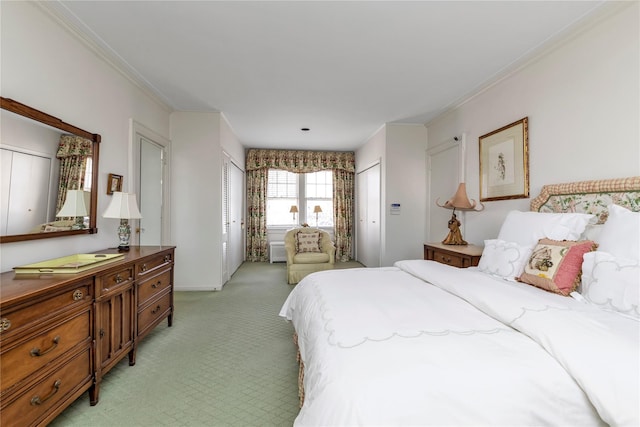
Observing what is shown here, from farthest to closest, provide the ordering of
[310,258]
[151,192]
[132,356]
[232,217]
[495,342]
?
1. [232,217]
2. [310,258]
3. [151,192]
4. [132,356]
5. [495,342]

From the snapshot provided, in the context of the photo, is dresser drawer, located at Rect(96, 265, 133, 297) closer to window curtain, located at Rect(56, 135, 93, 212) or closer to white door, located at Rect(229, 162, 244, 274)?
window curtain, located at Rect(56, 135, 93, 212)

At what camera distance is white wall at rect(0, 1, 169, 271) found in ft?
5.86

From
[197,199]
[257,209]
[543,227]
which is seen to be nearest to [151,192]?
[197,199]

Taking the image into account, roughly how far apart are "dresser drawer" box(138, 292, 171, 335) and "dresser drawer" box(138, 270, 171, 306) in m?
0.07

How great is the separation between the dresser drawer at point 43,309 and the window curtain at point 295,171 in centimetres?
493

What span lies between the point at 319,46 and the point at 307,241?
10.4 feet

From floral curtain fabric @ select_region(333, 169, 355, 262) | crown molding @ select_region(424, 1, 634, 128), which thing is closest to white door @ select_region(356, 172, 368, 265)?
floral curtain fabric @ select_region(333, 169, 355, 262)

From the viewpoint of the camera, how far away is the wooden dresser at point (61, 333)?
126 centimetres

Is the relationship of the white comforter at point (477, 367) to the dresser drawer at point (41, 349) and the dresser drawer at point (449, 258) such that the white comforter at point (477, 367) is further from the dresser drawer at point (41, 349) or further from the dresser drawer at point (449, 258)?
the dresser drawer at point (449, 258)

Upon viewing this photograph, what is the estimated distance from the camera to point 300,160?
262 inches

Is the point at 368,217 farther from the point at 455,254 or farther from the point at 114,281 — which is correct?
the point at 114,281

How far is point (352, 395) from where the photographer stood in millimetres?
932

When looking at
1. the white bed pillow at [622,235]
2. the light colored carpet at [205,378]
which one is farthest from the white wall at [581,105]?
the light colored carpet at [205,378]

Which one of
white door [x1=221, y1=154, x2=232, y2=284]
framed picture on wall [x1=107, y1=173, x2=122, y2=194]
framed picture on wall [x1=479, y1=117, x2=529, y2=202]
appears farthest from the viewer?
white door [x1=221, y1=154, x2=232, y2=284]
